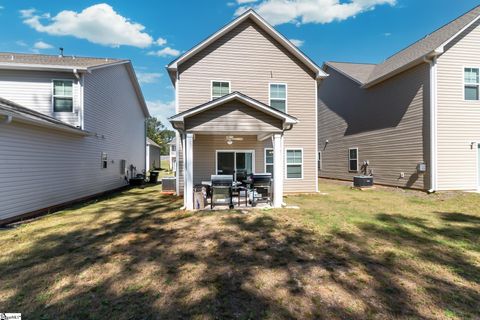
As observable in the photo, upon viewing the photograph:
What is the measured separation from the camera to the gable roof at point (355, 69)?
1526cm

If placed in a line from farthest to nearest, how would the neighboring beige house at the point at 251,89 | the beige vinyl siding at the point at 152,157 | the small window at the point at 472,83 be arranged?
the beige vinyl siding at the point at 152,157
the neighboring beige house at the point at 251,89
the small window at the point at 472,83

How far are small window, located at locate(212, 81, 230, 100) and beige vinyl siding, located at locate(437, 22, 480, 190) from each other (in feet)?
30.8

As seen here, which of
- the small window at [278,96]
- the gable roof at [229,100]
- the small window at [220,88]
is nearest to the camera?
the gable roof at [229,100]

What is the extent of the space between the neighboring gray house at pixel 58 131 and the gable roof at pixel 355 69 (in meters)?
14.3

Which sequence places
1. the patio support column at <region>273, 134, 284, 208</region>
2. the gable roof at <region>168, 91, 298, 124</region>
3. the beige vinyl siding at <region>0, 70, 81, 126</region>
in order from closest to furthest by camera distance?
the gable roof at <region>168, 91, 298, 124</region> → the patio support column at <region>273, 134, 284, 208</region> → the beige vinyl siding at <region>0, 70, 81, 126</region>

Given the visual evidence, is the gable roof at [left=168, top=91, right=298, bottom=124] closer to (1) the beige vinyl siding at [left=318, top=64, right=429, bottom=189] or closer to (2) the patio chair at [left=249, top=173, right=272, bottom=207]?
(2) the patio chair at [left=249, top=173, right=272, bottom=207]

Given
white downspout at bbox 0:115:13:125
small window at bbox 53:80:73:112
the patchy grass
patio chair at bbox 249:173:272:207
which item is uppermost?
small window at bbox 53:80:73:112

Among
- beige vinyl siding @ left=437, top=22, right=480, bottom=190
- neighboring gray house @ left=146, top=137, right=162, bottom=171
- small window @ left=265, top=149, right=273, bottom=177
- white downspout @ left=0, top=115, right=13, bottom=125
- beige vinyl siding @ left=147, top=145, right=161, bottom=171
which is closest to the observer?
white downspout @ left=0, top=115, right=13, bottom=125

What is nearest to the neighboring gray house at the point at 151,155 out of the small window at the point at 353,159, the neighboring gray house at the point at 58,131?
the neighboring gray house at the point at 58,131

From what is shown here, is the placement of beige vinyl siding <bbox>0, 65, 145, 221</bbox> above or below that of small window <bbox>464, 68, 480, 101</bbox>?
below

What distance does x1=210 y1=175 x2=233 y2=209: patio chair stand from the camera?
7.64 meters

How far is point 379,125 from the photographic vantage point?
1329 centimetres

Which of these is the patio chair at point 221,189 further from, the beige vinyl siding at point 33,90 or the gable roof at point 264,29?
the beige vinyl siding at point 33,90

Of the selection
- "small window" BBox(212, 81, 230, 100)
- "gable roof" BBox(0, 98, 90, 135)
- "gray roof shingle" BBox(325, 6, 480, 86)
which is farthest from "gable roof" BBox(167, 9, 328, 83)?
"gable roof" BBox(0, 98, 90, 135)
